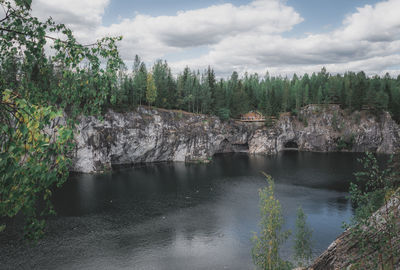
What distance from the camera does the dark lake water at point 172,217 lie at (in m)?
29.3

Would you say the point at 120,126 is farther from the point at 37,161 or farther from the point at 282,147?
the point at 37,161

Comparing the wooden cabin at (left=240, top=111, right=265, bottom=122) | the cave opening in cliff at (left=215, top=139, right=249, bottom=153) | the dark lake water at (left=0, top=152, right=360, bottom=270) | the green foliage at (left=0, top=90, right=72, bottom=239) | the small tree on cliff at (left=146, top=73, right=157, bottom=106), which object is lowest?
the dark lake water at (left=0, top=152, right=360, bottom=270)

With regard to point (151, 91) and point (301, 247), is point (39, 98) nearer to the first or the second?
point (301, 247)

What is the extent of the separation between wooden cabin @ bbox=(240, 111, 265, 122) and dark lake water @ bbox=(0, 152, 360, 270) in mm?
31398

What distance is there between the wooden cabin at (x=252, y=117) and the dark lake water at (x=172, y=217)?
Result: 31.4 metres

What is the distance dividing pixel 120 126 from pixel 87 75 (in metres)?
67.8

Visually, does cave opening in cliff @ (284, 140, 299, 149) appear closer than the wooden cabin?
No

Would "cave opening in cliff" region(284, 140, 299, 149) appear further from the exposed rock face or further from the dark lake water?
the dark lake water

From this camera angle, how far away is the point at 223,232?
117ft

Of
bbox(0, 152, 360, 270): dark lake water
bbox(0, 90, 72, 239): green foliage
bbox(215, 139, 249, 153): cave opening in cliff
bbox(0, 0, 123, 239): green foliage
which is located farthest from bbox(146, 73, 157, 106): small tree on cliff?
bbox(0, 90, 72, 239): green foliage

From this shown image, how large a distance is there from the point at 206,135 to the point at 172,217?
152 feet

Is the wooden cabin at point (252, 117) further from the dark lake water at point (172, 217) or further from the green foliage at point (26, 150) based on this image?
the green foliage at point (26, 150)

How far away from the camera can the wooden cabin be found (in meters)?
98.3

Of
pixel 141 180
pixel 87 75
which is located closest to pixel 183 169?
pixel 141 180
